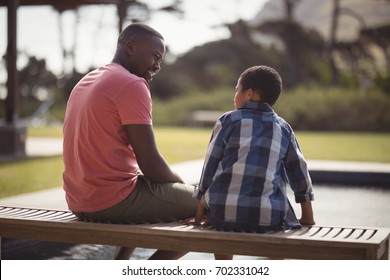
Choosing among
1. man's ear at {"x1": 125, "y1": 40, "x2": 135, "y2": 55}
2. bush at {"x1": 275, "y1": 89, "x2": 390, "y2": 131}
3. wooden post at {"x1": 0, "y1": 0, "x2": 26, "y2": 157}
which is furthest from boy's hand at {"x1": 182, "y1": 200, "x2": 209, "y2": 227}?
bush at {"x1": 275, "y1": 89, "x2": 390, "y2": 131}

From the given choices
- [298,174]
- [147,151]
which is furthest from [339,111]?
[147,151]

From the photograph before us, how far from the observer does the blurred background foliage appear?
69.3 ft

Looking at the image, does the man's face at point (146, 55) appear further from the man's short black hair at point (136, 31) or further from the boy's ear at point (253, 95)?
the boy's ear at point (253, 95)

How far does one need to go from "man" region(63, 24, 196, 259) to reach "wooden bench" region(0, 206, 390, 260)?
0.10 metres

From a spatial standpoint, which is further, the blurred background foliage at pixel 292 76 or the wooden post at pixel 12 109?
the blurred background foliage at pixel 292 76

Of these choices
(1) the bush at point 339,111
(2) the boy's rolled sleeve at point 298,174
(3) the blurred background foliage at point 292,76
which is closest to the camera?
(2) the boy's rolled sleeve at point 298,174

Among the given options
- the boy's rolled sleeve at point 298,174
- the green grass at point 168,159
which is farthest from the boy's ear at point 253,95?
the green grass at point 168,159

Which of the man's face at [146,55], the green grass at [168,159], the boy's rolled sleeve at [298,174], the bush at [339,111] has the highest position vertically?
the man's face at [146,55]

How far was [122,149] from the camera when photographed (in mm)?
2799

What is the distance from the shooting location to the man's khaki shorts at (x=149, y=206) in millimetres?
2824

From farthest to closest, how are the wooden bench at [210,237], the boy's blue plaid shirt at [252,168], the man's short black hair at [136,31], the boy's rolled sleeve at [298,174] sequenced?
the man's short black hair at [136,31] < the boy's rolled sleeve at [298,174] < the boy's blue plaid shirt at [252,168] < the wooden bench at [210,237]

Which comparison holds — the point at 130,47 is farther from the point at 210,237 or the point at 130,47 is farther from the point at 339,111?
the point at 339,111

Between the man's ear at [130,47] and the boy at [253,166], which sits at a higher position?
the man's ear at [130,47]

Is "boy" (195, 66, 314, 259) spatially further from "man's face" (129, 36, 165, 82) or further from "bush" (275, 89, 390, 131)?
"bush" (275, 89, 390, 131)
